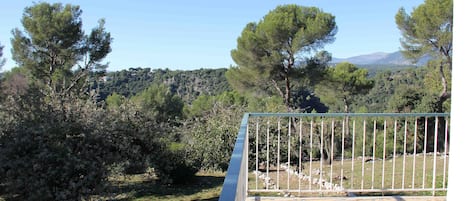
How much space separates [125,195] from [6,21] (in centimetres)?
943

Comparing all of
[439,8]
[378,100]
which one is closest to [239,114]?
[439,8]

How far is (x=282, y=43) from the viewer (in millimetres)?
12938

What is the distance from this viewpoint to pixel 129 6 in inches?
476

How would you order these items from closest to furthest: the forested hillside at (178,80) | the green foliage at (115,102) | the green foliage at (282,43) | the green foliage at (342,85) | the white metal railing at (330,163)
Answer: the white metal railing at (330,163), the green foliage at (115,102), the green foliage at (282,43), the green foliage at (342,85), the forested hillside at (178,80)

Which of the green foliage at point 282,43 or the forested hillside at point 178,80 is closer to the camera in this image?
the green foliage at point 282,43

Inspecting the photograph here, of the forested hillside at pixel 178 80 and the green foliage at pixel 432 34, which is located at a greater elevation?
the green foliage at pixel 432 34

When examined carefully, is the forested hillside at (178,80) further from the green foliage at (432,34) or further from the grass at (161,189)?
the grass at (161,189)

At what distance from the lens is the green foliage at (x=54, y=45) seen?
12773mm

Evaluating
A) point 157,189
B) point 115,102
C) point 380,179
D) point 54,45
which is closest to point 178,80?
point 54,45

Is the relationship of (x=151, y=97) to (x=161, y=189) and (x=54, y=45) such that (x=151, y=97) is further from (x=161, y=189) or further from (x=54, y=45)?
(x=161, y=189)

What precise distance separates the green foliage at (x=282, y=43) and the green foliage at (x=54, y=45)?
18.7 ft

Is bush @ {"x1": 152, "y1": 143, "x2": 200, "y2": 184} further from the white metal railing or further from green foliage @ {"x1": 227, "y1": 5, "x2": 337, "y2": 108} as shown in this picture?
green foliage @ {"x1": 227, "y1": 5, "x2": 337, "y2": 108}

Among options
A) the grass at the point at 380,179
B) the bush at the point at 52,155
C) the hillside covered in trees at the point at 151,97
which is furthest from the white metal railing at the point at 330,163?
the bush at the point at 52,155

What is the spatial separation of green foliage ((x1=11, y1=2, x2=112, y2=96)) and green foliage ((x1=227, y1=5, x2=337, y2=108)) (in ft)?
18.7
